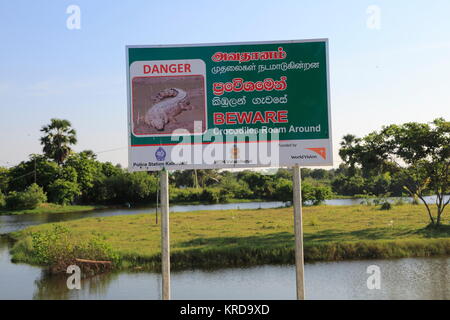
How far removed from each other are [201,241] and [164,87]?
52.9 ft

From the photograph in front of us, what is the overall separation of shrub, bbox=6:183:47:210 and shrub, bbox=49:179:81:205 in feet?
7.11

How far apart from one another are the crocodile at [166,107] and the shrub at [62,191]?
2409 inches

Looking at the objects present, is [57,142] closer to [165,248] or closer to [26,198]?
[26,198]

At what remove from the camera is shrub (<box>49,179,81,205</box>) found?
65938 millimetres

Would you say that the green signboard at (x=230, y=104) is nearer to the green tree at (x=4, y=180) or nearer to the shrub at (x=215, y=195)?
the shrub at (x=215, y=195)

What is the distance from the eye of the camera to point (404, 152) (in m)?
26.0

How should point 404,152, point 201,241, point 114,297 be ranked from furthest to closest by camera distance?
point 404,152
point 201,241
point 114,297

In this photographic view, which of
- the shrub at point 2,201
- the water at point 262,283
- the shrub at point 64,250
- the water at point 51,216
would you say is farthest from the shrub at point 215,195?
the water at point 262,283

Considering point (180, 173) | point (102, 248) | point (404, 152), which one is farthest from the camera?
point (180, 173)

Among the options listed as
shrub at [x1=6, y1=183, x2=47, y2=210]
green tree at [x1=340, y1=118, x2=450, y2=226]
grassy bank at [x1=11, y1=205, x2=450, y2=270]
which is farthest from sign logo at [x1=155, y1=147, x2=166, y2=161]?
shrub at [x1=6, y1=183, x2=47, y2=210]
